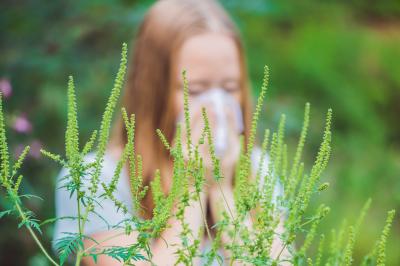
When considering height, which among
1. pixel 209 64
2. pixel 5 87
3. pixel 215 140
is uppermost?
pixel 209 64

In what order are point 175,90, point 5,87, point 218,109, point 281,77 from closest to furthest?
point 218,109 → point 175,90 → point 5,87 → point 281,77

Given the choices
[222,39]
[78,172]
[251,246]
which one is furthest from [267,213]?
[222,39]

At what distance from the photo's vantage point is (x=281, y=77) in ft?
17.0

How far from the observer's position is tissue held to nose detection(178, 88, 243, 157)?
4.94 ft

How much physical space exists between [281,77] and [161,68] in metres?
3.57

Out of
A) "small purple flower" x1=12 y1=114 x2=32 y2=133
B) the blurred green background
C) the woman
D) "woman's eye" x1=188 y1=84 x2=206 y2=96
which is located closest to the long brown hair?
the woman

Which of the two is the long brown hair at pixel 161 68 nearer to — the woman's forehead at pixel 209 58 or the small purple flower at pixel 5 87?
the woman's forehead at pixel 209 58

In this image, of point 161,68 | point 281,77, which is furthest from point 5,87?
point 281,77

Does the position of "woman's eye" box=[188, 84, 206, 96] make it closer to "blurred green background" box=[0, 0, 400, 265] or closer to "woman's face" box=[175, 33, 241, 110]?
"woman's face" box=[175, 33, 241, 110]

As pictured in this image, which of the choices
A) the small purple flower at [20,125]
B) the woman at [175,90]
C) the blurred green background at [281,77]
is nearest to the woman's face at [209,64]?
the woman at [175,90]

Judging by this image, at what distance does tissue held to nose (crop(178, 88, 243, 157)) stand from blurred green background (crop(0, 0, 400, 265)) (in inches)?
27.8

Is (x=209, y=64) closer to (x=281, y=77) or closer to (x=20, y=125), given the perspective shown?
(x=20, y=125)

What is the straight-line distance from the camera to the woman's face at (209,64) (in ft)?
5.00

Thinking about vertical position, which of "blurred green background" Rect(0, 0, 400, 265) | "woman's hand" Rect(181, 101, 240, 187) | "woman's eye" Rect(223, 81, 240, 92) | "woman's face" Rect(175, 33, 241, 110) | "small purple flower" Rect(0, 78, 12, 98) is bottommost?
"blurred green background" Rect(0, 0, 400, 265)
